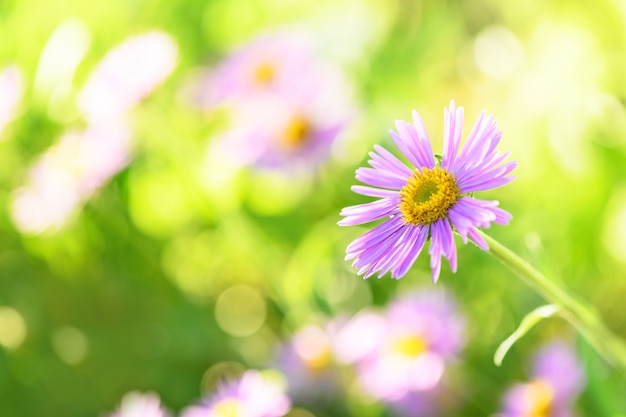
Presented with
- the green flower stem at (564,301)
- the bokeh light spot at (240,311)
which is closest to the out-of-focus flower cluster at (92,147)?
the bokeh light spot at (240,311)

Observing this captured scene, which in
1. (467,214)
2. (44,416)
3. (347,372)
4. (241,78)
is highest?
(241,78)

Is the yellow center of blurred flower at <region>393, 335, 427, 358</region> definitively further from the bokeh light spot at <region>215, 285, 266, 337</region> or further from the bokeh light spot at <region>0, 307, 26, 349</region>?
the bokeh light spot at <region>0, 307, 26, 349</region>

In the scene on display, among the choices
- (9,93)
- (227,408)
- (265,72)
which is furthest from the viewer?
(265,72)

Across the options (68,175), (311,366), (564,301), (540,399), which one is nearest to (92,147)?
(68,175)

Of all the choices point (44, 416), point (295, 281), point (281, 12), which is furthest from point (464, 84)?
point (44, 416)

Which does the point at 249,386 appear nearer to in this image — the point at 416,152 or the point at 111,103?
the point at 416,152

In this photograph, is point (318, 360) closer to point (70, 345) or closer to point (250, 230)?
point (250, 230)

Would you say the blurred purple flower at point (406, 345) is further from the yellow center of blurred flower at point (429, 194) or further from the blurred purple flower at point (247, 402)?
the yellow center of blurred flower at point (429, 194)
